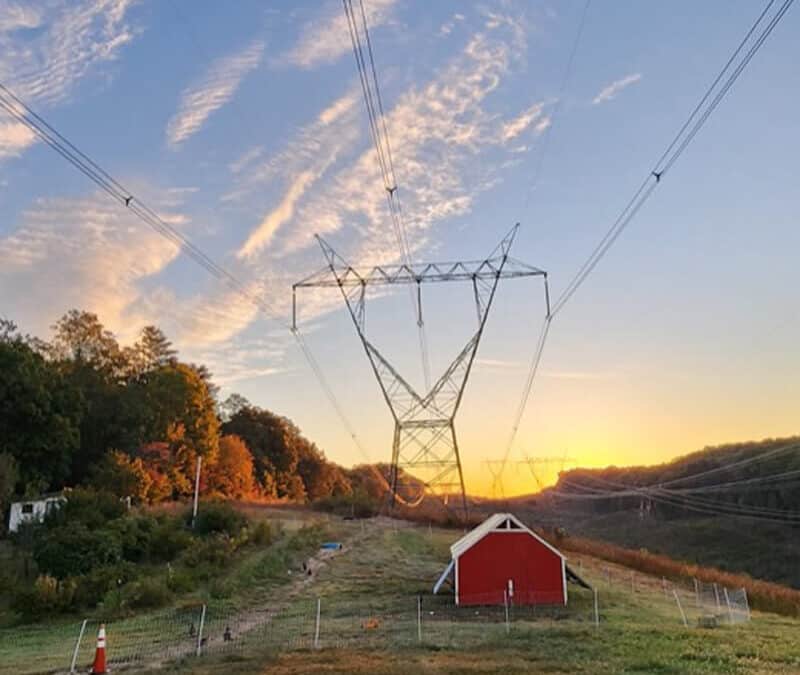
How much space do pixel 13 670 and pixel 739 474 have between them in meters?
71.0

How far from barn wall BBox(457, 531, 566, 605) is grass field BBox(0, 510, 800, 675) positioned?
3.67ft

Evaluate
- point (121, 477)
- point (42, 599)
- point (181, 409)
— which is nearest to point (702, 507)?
point (181, 409)

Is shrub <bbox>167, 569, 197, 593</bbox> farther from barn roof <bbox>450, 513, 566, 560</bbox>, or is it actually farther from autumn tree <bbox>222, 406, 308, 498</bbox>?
autumn tree <bbox>222, 406, 308, 498</bbox>

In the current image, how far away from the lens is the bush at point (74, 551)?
97.3 ft

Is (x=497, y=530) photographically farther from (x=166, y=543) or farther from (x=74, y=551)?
(x=74, y=551)

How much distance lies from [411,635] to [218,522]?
24.0 m

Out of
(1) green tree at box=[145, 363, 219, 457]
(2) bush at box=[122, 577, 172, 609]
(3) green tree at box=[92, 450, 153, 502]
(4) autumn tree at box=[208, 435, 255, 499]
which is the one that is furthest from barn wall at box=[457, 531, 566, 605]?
(4) autumn tree at box=[208, 435, 255, 499]

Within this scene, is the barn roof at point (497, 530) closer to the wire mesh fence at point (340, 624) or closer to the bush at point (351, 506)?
the wire mesh fence at point (340, 624)

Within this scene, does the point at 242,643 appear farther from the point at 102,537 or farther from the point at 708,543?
the point at 708,543

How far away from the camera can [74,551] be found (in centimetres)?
3019

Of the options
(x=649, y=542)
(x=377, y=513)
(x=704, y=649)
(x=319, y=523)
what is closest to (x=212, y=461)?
(x=377, y=513)

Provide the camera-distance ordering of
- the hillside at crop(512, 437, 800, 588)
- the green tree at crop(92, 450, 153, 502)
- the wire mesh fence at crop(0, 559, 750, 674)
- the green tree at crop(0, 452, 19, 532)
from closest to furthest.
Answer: the wire mesh fence at crop(0, 559, 750, 674) → the green tree at crop(0, 452, 19, 532) → the green tree at crop(92, 450, 153, 502) → the hillside at crop(512, 437, 800, 588)

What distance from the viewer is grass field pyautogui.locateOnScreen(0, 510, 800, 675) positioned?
1328cm

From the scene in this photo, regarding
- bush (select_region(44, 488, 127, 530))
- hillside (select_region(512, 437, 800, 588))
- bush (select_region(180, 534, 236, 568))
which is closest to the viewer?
bush (select_region(180, 534, 236, 568))
